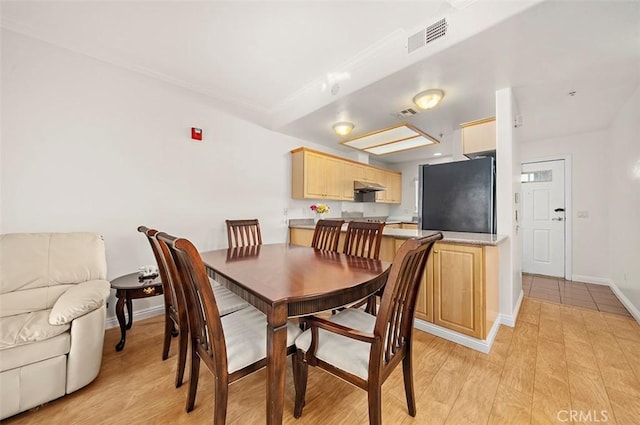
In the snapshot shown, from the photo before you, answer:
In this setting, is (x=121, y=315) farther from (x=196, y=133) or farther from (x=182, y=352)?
(x=196, y=133)

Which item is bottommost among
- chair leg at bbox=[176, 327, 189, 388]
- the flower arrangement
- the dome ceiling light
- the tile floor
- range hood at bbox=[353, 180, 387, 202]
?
the tile floor

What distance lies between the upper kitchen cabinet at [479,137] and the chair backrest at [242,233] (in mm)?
2811

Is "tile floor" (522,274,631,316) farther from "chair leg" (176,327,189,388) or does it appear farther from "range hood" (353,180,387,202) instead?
"chair leg" (176,327,189,388)

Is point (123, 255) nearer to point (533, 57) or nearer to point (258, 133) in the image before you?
point (258, 133)

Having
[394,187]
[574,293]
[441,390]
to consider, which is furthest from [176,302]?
[394,187]

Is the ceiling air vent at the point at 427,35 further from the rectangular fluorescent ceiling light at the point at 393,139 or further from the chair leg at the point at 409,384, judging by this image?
the chair leg at the point at 409,384

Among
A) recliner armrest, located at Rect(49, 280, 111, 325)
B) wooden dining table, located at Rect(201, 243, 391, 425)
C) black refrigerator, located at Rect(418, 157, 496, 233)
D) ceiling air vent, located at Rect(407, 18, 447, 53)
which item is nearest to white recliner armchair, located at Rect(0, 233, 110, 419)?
recliner armrest, located at Rect(49, 280, 111, 325)

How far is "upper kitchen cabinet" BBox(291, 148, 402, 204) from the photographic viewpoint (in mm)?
3916

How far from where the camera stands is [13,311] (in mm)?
1642

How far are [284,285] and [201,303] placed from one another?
0.39 m

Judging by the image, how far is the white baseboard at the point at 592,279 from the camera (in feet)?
12.3

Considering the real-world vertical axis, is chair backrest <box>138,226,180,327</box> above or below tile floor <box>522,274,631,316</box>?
above

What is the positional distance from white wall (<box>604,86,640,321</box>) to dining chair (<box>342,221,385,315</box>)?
9.14 ft

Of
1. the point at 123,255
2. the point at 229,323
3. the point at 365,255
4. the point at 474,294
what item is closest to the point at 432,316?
the point at 474,294
